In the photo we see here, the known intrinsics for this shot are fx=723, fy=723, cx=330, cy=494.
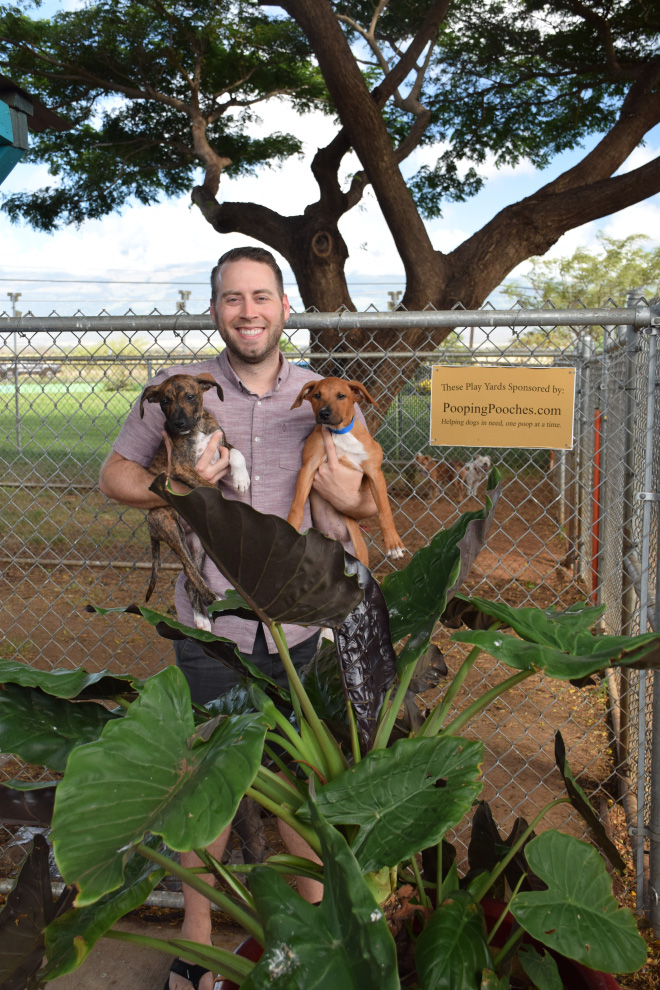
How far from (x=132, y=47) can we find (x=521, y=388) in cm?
828

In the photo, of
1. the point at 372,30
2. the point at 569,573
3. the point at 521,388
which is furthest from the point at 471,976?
the point at 372,30

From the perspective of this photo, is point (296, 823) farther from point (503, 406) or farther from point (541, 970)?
point (503, 406)

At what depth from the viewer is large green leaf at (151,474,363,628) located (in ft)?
3.18

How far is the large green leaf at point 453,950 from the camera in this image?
1058 mm

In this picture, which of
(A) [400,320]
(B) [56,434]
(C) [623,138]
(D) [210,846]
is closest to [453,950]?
(D) [210,846]

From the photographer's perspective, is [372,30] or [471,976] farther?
[372,30]

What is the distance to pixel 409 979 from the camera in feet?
3.95

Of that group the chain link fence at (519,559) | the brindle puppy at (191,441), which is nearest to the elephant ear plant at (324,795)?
the chain link fence at (519,559)

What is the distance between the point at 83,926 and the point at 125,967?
1366 millimetres

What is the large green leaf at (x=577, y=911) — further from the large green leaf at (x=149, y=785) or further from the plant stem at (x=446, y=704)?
the large green leaf at (x=149, y=785)

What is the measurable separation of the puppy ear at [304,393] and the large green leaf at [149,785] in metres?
1.21

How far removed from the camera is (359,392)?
2344 mm

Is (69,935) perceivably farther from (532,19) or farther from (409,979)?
(532,19)

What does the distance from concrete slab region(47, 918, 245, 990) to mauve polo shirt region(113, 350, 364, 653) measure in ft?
3.29
